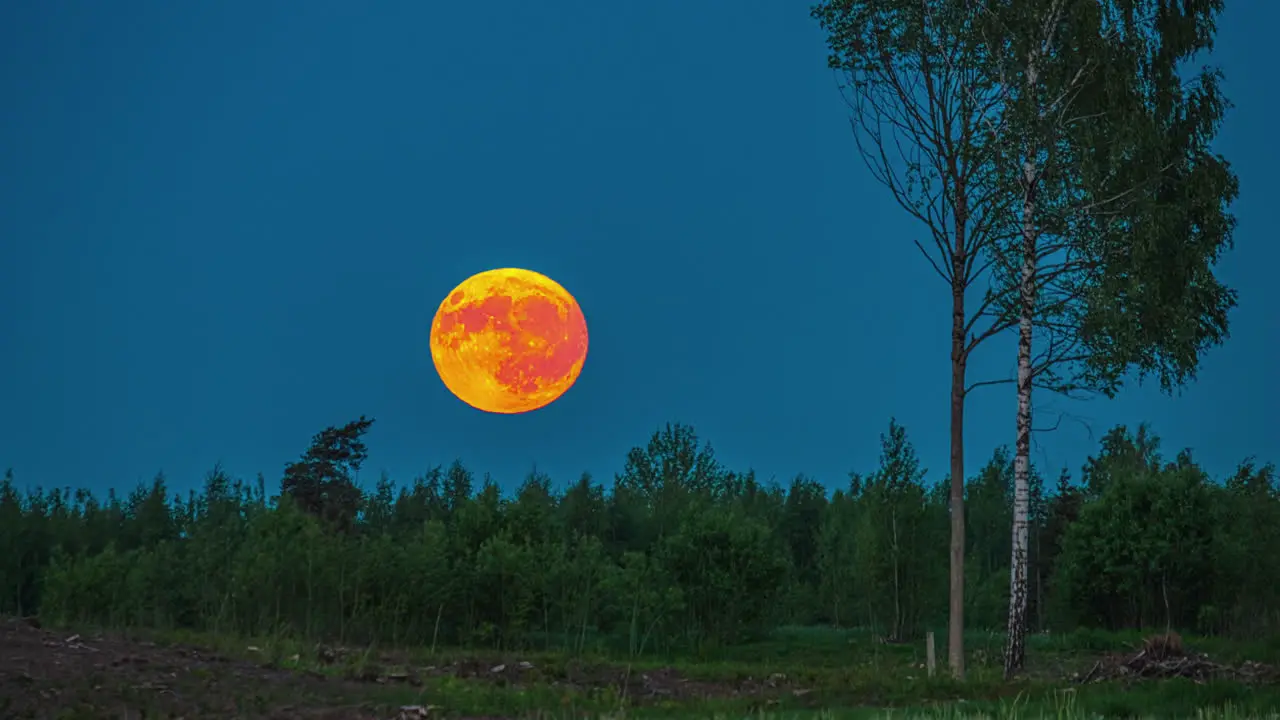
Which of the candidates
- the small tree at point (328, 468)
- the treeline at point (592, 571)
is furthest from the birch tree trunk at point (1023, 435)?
the small tree at point (328, 468)

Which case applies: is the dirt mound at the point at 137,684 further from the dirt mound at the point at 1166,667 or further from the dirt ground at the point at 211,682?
the dirt mound at the point at 1166,667

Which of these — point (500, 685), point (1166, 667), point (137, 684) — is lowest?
point (500, 685)

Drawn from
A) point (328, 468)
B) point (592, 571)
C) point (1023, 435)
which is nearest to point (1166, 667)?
point (1023, 435)

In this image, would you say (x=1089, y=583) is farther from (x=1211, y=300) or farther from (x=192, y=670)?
(x=192, y=670)

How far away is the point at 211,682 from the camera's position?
53.6 ft

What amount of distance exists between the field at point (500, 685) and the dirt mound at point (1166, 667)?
0.05 metres

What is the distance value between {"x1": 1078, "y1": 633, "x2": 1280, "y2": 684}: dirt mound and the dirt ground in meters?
5.92

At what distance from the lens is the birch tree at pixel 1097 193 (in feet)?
74.5

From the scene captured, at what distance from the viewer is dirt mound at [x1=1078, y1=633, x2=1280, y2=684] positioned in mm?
20156

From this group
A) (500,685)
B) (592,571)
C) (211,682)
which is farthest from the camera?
(592,571)

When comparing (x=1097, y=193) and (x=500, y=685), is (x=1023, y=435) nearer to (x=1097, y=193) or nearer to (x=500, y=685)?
(x=1097, y=193)

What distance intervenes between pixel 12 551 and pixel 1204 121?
38.1m

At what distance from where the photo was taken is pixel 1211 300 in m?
24.0

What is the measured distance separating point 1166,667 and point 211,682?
16.2 metres
